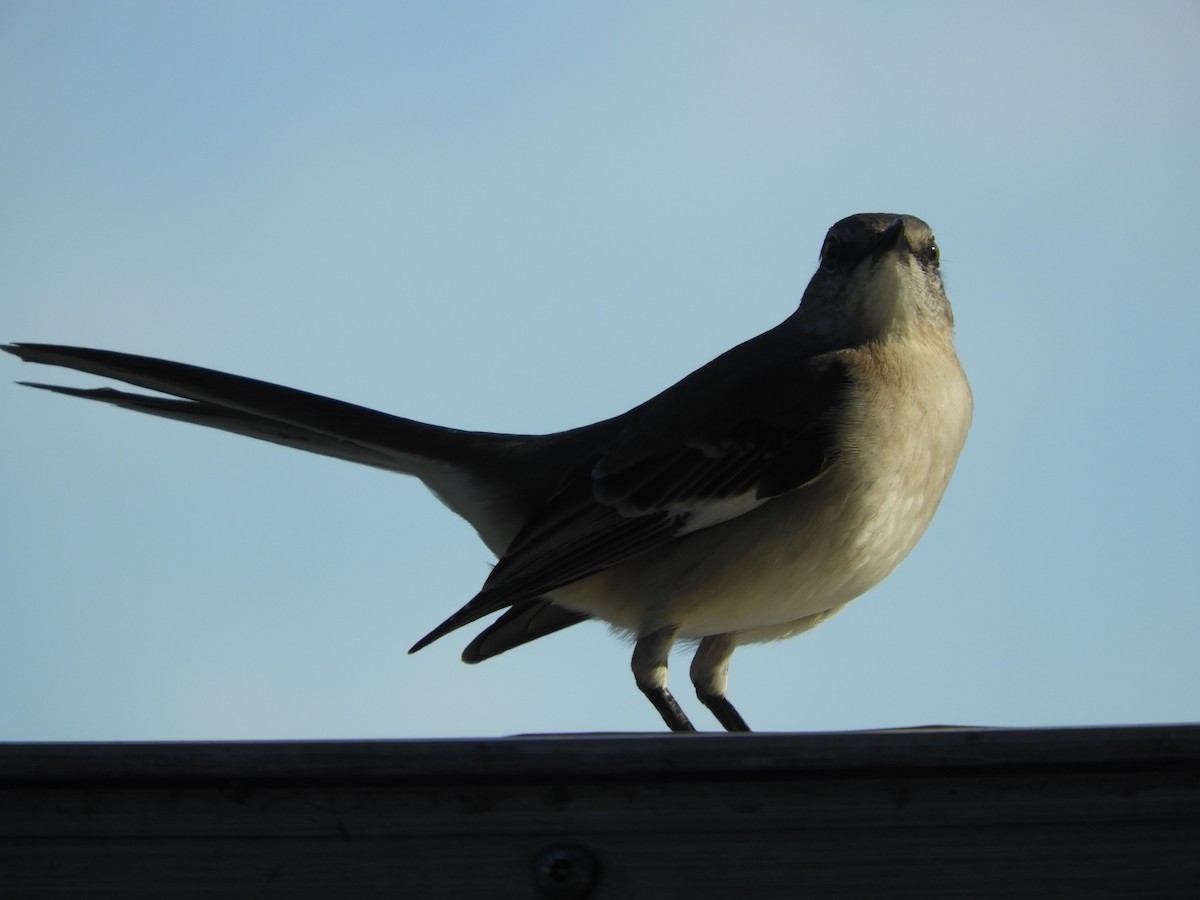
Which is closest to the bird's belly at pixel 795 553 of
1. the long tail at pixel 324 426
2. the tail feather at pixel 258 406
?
the long tail at pixel 324 426

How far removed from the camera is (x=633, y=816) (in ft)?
6.23

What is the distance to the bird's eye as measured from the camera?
4.82 m

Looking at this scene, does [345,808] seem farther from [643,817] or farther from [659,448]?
[659,448]

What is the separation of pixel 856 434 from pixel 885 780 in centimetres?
221

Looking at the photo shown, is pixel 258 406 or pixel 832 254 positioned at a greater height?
pixel 832 254

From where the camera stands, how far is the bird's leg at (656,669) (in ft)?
13.5

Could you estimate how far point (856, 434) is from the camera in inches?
157

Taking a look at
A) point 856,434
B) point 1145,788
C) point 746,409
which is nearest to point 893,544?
point 856,434

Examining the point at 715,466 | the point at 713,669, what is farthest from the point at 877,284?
the point at 713,669

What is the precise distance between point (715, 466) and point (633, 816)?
7.92 ft

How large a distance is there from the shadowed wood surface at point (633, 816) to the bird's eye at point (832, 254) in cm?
317

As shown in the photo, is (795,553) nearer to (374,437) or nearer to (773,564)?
(773,564)

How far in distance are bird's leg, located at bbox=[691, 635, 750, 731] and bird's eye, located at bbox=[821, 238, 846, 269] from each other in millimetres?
1378

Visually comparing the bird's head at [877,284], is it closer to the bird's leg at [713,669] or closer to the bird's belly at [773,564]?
the bird's belly at [773,564]
